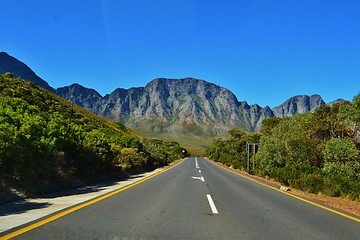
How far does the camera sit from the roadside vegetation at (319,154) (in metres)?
18.9

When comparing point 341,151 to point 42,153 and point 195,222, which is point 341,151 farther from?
point 42,153

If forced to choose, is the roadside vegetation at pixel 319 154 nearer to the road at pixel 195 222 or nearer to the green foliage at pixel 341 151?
the green foliage at pixel 341 151

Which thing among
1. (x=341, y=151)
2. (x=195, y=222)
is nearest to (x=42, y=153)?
(x=195, y=222)

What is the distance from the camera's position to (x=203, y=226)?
795 cm

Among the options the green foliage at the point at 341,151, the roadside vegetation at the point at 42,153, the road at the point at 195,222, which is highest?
the green foliage at the point at 341,151

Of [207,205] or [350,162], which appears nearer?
[207,205]

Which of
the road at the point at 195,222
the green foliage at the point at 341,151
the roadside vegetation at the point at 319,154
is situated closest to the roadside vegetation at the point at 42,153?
the road at the point at 195,222

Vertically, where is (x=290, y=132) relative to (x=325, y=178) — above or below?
above

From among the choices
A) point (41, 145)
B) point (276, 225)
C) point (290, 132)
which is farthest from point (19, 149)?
point (290, 132)

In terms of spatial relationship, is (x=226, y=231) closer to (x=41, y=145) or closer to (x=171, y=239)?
(x=171, y=239)

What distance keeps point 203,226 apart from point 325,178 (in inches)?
516

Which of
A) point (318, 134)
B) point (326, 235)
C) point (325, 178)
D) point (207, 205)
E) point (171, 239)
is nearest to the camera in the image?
point (171, 239)

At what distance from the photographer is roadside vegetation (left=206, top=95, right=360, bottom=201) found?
61.9 feet

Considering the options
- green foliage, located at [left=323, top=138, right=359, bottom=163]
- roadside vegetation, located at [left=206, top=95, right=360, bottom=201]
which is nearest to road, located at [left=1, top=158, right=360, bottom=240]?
roadside vegetation, located at [left=206, top=95, right=360, bottom=201]
